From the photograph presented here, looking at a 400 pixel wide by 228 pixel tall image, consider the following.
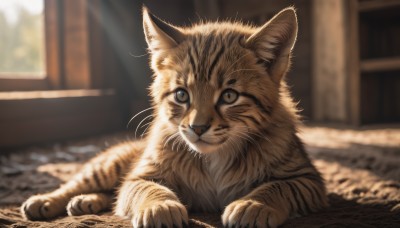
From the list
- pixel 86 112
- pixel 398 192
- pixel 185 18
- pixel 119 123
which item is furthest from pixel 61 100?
pixel 398 192

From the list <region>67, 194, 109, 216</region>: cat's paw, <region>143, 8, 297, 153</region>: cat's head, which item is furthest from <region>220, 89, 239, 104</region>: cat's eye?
<region>67, 194, 109, 216</region>: cat's paw

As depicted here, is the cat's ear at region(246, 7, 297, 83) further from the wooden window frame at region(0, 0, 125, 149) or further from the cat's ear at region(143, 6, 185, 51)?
the wooden window frame at region(0, 0, 125, 149)

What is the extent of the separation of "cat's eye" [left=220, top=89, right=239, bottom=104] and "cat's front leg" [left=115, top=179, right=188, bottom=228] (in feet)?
1.55

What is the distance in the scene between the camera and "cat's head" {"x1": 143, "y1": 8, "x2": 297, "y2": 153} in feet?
6.54

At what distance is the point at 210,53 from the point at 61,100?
336 cm

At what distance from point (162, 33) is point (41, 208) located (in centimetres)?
105

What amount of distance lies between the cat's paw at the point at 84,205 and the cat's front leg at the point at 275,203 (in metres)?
0.87

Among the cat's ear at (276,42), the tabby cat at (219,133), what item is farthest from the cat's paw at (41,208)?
the cat's ear at (276,42)

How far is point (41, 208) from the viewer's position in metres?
2.25

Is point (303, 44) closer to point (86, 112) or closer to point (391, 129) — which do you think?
point (391, 129)

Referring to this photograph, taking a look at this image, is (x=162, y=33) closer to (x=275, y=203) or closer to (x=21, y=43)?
(x=275, y=203)

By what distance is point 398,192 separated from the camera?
2441mm

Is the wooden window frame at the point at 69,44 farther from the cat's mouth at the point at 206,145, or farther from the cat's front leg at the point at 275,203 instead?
the cat's front leg at the point at 275,203

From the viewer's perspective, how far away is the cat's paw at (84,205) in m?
2.30
